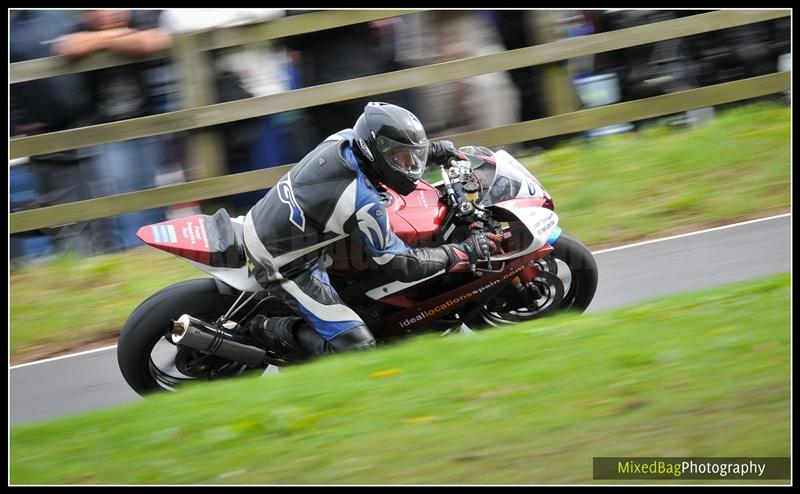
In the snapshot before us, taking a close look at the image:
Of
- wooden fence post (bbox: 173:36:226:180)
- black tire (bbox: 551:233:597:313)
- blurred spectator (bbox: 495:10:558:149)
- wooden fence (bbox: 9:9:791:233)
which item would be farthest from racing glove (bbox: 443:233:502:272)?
wooden fence post (bbox: 173:36:226:180)

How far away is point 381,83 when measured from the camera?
762 cm

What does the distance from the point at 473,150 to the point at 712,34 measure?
11.3 feet

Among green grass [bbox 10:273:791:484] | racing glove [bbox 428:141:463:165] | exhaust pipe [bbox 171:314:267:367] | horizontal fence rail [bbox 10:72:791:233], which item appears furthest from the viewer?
horizontal fence rail [bbox 10:72:791:233]

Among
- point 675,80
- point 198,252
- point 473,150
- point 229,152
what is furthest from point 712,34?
point 198,252

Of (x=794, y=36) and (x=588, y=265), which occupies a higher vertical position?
(x=794, y=36)

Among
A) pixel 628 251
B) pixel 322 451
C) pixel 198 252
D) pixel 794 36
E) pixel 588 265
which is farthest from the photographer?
pixel 794 36

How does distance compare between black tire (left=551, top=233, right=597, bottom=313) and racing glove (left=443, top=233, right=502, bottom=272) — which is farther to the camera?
black tire (left=551, top=233, right=597, bottom=313)

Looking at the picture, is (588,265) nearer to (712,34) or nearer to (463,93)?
(463,93)

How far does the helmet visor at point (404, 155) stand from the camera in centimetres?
483

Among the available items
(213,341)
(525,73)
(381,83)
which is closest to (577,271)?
(213,341)

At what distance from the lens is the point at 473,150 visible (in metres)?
5.58

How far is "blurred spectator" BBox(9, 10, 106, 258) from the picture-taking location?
7387 millimetres

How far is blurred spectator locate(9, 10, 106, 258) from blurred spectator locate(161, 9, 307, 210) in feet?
2.91

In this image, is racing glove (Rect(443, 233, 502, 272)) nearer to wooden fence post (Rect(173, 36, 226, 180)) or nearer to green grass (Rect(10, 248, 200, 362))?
green grass (Rect(10, 248, 200, 362))
